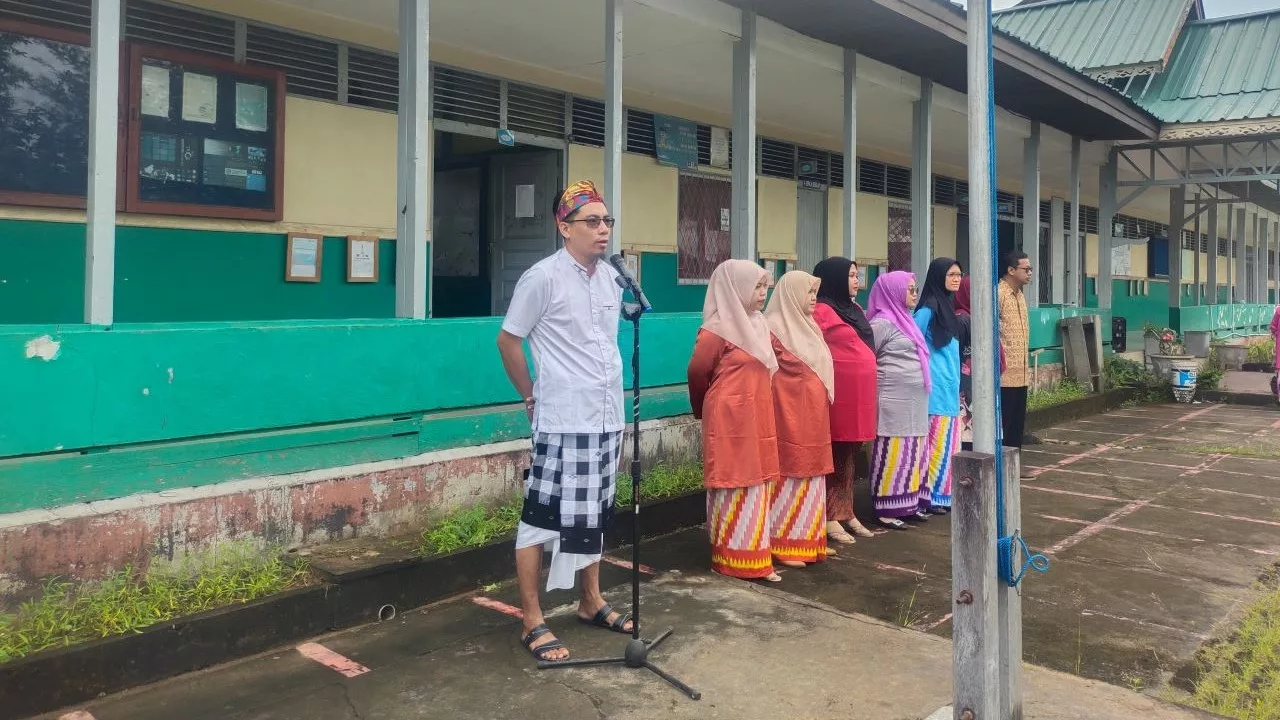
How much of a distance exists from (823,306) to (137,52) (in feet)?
13.8

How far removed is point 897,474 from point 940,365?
0.77m

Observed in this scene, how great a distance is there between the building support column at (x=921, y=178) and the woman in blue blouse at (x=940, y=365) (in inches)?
95.0

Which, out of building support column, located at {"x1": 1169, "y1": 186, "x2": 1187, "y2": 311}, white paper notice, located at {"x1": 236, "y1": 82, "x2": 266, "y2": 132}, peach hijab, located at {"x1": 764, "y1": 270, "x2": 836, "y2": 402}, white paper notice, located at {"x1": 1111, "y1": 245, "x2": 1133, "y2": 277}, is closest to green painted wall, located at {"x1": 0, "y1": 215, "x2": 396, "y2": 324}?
white paper notice, located at {"x1": 236, "y1": 82, "x2": 266, "y2": 132}

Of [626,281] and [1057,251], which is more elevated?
[1057,251]

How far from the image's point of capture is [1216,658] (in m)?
3.78

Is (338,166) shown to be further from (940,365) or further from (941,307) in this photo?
(940,365)

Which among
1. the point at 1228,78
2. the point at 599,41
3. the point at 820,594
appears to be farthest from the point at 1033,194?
the point at 820,594

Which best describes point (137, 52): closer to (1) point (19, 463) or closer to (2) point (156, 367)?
(2) point (156, 367)

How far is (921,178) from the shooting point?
8.26 m

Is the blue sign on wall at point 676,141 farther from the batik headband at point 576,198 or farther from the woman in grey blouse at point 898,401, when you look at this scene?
the batik headband at point 576,198

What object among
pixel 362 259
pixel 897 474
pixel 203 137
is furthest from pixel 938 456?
pixel 203 137

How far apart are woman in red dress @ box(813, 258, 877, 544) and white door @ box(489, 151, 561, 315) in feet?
10.5

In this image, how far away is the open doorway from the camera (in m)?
8.21

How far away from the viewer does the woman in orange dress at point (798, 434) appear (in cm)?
493
